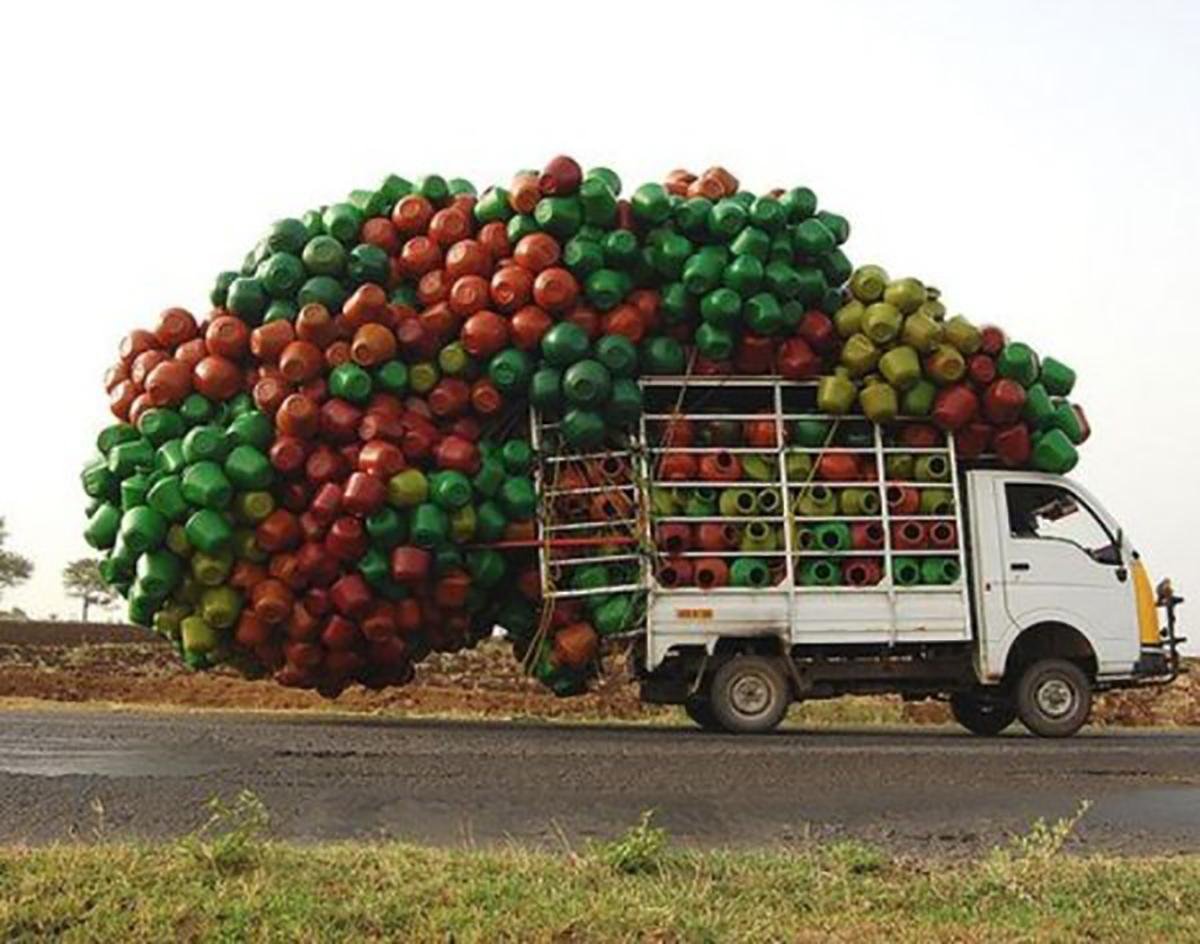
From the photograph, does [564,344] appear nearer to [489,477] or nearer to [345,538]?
[489,477]

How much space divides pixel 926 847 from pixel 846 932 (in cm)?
224

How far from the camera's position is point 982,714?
1506 centimetres

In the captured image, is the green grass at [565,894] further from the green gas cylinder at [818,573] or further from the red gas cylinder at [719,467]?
the red gas cylinder at [719,467]

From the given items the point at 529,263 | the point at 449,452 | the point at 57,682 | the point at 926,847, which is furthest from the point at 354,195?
the point at 57,682

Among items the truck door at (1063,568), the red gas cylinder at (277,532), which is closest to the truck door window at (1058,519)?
the truck door at (1063,568)

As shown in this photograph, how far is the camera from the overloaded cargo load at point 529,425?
12539 mm

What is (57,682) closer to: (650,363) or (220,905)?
(650,363)

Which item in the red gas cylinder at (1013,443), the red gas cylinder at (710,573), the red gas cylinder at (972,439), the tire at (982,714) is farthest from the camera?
A: the tire at (982,714)

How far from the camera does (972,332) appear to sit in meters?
13.4

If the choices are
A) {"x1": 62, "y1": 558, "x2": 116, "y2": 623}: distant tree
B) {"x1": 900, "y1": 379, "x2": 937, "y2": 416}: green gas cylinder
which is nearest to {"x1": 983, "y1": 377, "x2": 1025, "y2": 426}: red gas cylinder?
{"x1": 900, "y1": 379, "x2": 937, "y2": 416}: green gas cylinder

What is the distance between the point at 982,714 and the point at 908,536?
2.99 metres

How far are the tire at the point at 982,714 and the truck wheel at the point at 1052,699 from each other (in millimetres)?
527

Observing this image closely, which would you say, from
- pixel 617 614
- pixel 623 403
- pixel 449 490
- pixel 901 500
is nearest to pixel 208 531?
pixel 449 490

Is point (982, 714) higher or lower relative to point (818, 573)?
lower
